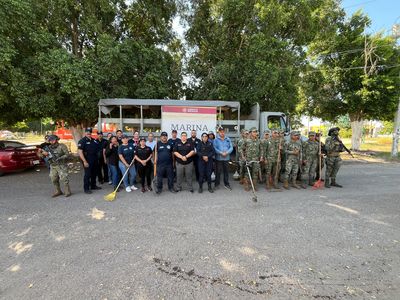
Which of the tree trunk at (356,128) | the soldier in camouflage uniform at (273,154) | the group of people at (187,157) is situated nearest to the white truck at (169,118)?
the group of people at (187,157)

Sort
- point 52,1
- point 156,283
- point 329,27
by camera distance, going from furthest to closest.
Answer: point 329,27 → point 52,1 → point 156,283

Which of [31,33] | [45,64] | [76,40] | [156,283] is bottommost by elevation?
[156,283]

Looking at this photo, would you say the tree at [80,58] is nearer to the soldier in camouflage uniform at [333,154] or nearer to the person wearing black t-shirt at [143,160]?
the person wearing black t-shirt at [143,160]

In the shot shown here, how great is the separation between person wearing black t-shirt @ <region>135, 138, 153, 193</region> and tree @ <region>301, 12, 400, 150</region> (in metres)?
13.7

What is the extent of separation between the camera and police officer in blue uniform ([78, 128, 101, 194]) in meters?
6.05

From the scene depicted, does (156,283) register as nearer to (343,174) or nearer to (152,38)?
(343,174)

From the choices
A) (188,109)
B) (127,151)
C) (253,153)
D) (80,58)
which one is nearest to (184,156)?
(127,151)

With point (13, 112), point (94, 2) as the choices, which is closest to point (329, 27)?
point (94, 2)

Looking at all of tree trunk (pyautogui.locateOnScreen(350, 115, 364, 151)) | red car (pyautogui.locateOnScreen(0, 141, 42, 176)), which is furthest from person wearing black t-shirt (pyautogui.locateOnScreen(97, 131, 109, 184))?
tree trunk (pyautogui.locateOnScreen(350, 115, 364, 151))

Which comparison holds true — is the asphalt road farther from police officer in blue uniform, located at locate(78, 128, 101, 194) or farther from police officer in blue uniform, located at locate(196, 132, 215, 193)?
police officer in blue uniform, located at locate(196, 132, 215, 193)

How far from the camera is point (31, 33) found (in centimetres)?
750

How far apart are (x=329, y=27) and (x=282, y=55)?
191 inches

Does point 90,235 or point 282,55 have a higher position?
point 282,55

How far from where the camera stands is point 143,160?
20.4 feet
